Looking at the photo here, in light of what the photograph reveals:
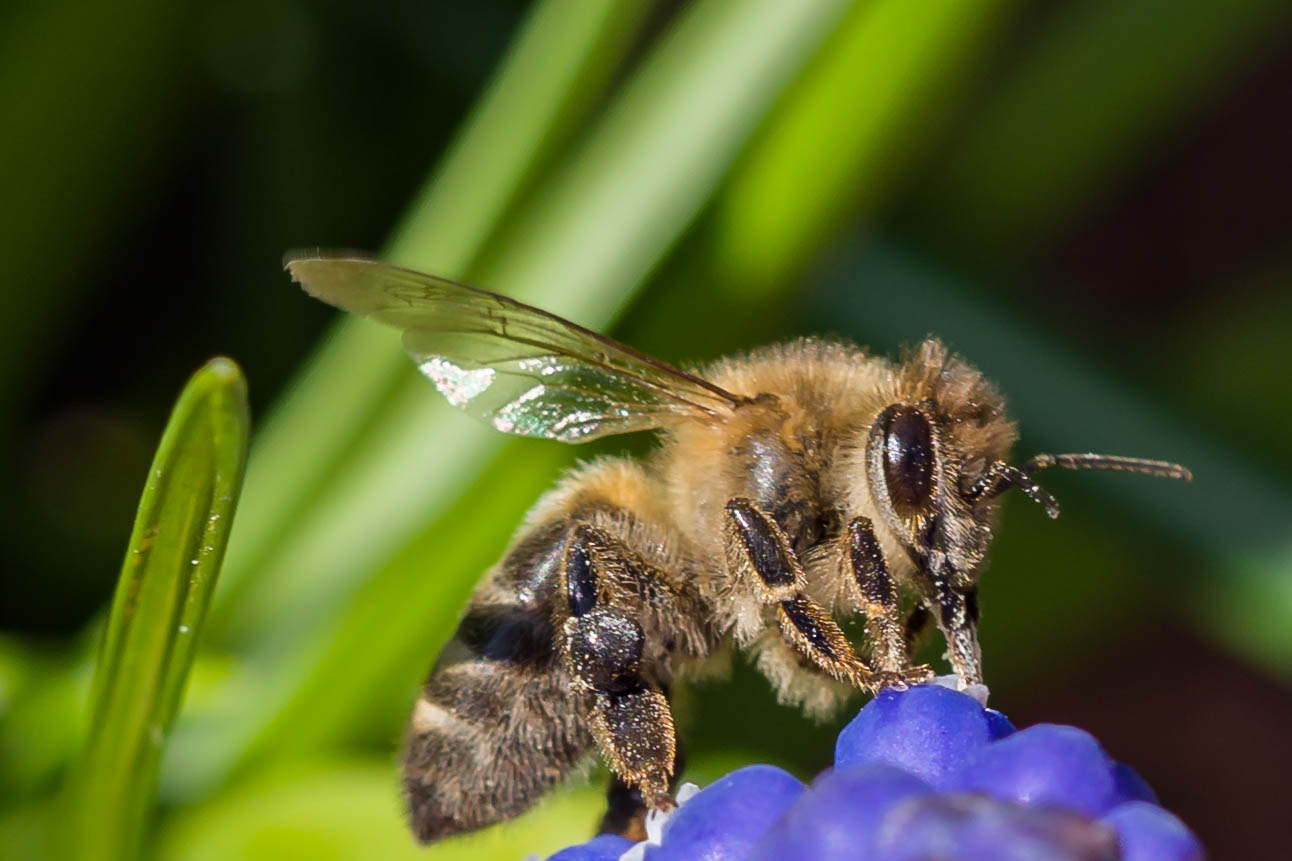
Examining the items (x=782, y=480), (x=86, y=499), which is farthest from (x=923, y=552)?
(x=86, y=499)

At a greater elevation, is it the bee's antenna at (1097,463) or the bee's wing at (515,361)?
the bee's antenna at (1097,463)

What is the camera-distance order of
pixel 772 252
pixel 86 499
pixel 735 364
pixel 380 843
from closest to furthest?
pixel 735 364 → pixel 380 843 → pixel 772 252 → pixel 86 499

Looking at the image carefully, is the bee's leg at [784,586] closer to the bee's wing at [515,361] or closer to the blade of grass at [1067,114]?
the bee's wing at [515,361]

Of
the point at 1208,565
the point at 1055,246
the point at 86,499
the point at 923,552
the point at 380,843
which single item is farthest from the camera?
the point at 1055,246

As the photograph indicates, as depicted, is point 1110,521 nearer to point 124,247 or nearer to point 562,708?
point 562,708

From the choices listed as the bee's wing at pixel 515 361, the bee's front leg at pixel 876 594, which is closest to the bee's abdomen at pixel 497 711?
the bee's wing at pixel 515 361
